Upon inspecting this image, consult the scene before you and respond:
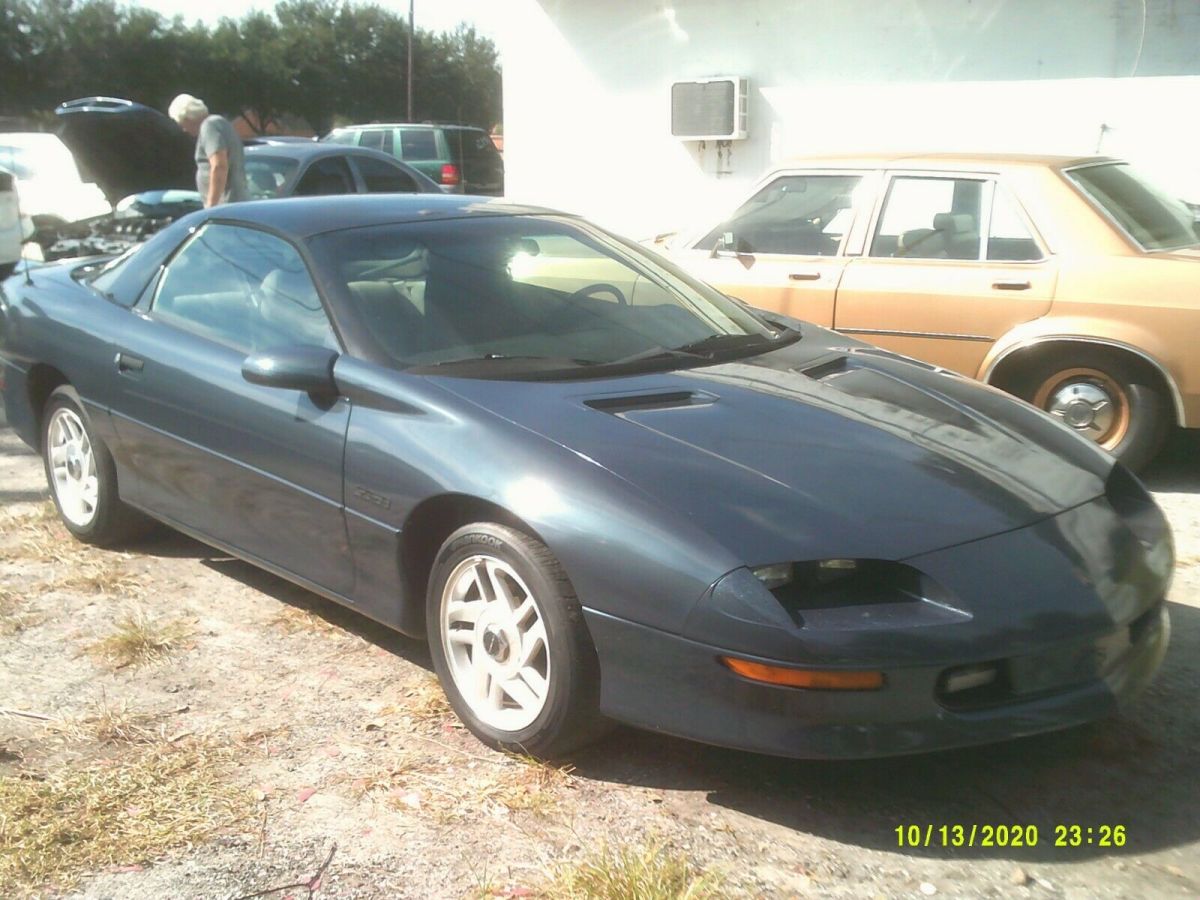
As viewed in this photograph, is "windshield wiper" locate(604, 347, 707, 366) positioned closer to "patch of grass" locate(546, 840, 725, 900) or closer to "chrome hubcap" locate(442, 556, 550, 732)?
"chrome hubcap" locate(442, 556, 550, 732)

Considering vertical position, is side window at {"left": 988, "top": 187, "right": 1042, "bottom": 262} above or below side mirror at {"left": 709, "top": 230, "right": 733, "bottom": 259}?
above

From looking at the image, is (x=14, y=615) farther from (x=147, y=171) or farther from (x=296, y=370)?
(x=147, y=171)

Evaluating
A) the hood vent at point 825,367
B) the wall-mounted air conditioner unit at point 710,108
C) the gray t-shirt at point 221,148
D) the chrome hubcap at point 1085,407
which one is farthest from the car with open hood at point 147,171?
the hood vent at point 825,367

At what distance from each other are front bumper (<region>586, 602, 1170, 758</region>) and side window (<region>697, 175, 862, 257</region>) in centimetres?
400

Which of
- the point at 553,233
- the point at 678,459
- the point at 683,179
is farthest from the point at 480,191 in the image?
the point at 678,459

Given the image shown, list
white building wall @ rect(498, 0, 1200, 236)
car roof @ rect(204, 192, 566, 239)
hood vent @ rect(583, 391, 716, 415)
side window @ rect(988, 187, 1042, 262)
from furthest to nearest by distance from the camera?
white building wall @ rect(498, 0, 1200, 236) → side window @ rect(988, 187, 1042, 262) → car roof @ rect(204, 192, 566, 239) → hood vent @ rect(583, 391, 716, 415)

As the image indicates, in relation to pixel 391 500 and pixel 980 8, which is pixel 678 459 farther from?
pixel 980 8

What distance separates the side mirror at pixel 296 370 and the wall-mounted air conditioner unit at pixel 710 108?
907 cm

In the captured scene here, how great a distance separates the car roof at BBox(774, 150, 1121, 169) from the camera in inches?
259

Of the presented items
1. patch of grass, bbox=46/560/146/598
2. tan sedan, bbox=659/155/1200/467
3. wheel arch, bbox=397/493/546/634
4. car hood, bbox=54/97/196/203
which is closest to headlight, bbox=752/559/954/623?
wheel arch, bbox=397/493/546/634

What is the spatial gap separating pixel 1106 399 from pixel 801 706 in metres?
3.84

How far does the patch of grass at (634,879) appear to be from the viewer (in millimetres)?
2803

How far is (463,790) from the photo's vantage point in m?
3.36

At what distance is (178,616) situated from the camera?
183 inches
